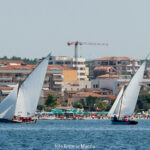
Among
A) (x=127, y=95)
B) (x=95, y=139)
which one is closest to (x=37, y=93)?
(x=127, y=95)

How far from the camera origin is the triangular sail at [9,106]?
13300 cm

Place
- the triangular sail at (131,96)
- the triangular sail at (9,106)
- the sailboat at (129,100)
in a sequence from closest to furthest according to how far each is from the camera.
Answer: the triangular sail at (9,106)
the triangular sail at (131,96)
the sailboat at (129,100)

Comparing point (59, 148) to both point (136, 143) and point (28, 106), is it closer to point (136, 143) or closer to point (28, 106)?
point (136, 143)

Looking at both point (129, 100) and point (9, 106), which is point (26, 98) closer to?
point (9, 106)

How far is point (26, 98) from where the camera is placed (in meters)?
132

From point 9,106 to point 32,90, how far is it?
4720 millimetres

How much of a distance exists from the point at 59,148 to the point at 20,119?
55.4 metres

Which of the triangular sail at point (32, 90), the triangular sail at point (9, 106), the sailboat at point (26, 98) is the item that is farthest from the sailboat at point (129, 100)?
the triangular sail at point (9, 106)

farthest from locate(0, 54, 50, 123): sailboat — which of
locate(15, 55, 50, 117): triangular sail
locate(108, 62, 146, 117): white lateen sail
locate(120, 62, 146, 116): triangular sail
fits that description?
locate(120, 62, 146, 116): triangular sail

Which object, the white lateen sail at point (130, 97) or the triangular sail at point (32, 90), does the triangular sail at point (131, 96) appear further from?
the triangular sail at point (32, 90)

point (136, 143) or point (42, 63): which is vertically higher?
point (42, 63)

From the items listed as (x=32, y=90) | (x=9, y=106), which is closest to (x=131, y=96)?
(x=32, y=90)

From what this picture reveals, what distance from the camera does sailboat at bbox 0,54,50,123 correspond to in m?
131

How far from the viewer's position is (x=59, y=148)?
81.2m
